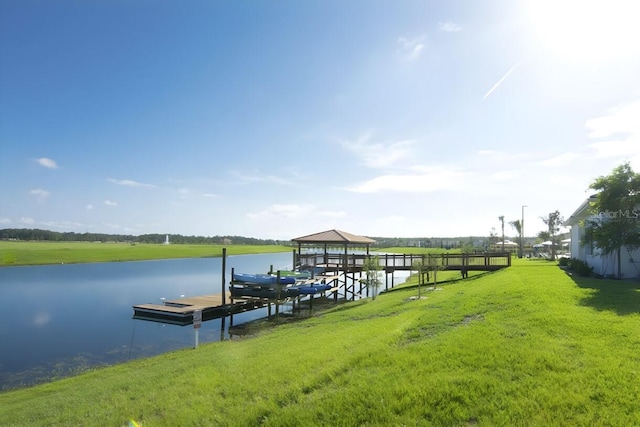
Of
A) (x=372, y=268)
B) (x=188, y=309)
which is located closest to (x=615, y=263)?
(x=372, y=268)

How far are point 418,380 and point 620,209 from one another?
1641cm

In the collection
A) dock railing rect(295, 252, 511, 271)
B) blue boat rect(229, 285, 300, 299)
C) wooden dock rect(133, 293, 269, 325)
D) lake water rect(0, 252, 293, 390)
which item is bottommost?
lake water rect(0, 252, 293, 390)

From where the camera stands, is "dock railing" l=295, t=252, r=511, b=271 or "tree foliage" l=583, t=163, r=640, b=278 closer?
"tree foliage" l=583, t=163, r=640, b=278

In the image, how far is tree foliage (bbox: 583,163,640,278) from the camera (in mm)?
16594

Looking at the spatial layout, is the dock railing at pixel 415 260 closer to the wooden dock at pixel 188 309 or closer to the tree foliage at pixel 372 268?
the tree foliage at pixel 372 268

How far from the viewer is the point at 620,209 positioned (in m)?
16.7

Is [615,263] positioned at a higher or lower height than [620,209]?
lower

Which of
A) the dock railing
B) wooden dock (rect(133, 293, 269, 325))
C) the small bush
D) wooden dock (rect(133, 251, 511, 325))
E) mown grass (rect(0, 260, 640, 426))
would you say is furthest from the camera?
the dock railing

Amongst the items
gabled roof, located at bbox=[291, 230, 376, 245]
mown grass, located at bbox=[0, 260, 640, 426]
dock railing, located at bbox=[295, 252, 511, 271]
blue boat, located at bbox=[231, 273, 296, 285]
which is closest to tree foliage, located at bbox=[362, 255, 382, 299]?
dock railing, located at bbox=[295, 252, 511, 271]

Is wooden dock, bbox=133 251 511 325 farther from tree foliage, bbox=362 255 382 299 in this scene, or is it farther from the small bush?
the small bush

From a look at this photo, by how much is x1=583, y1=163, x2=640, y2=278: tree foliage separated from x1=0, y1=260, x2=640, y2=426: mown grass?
740cm

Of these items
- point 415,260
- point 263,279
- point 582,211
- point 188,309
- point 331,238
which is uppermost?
point 582,211

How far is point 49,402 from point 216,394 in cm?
508
